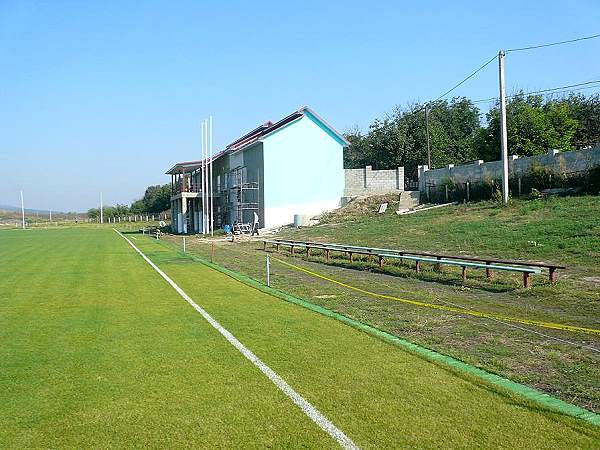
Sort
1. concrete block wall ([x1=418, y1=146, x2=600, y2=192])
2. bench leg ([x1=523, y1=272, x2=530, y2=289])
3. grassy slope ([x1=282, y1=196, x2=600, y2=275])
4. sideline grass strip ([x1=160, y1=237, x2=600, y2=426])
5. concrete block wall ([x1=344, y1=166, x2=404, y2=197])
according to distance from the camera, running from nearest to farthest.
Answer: sideline grass strip ([x1=160, y1=237, x2=600, y2=426]) → bench leg ([x1=523, y1=272, x2=530, y2=289]) → grassy slope ([x1=282, y1=196, x2=600, y2=275]) → concrete block wall ([x1=418, y1=146, x2=600, y2=192]) → concrete block wall ([x1=344, y1=166, x2=404, y2=197])

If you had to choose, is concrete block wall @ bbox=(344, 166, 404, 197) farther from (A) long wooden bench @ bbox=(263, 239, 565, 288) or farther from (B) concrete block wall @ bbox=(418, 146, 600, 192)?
(A) long wooden bench @ bbox=(263, 239, 565, 288)

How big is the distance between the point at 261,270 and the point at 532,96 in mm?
44178

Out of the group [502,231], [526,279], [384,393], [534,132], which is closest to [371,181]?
[534,132]

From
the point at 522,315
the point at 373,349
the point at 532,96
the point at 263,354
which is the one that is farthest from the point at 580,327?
the point at 532,96

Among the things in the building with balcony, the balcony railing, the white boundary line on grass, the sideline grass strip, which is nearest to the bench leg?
the sideline grass strip

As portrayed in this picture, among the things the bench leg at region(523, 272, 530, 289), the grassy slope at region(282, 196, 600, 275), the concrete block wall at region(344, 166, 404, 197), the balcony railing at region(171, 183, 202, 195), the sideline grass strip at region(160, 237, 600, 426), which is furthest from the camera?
the balcony railing at region(171, 183, 202, 195)

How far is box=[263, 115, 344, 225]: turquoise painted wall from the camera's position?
155ft

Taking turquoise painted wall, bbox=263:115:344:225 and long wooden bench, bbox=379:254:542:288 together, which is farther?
turquoise painted wall, bbox=263:115:344:225

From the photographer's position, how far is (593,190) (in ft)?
85.3

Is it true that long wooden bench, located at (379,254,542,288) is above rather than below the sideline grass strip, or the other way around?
above

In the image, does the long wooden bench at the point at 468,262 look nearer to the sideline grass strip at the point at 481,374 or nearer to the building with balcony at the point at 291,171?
the sideline grass strip at the point at 481,374

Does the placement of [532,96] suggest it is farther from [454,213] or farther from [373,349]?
[373,349]

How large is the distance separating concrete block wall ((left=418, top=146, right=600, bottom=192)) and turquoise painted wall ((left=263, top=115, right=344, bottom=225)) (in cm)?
1006

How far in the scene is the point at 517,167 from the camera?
1221 inches
